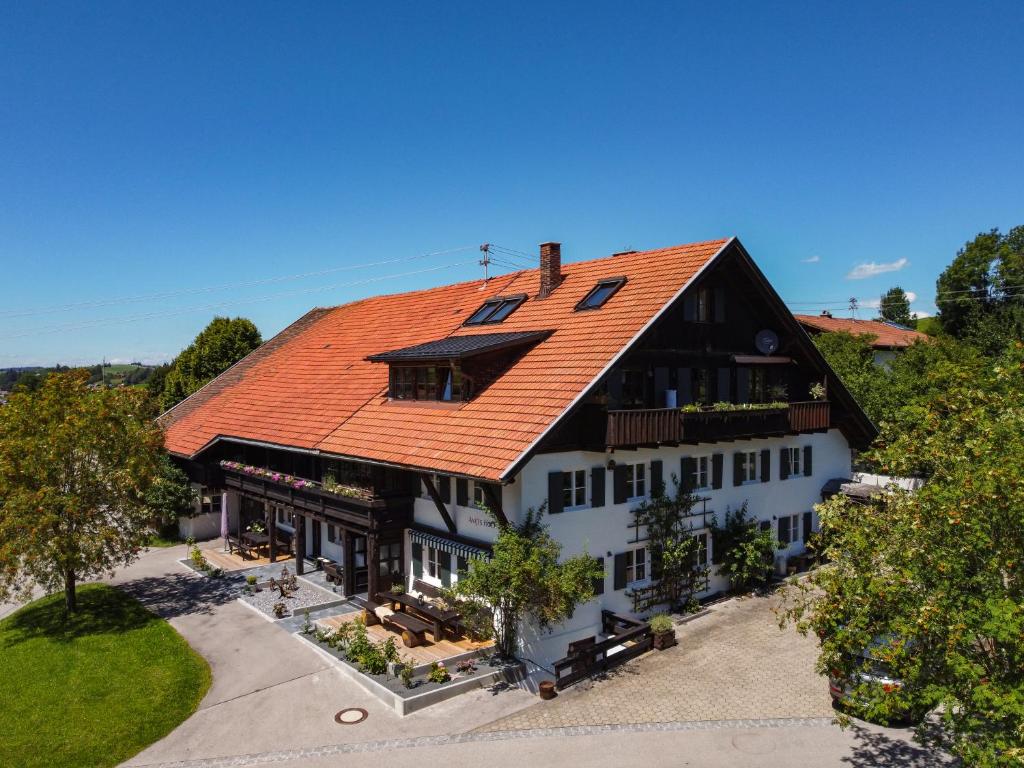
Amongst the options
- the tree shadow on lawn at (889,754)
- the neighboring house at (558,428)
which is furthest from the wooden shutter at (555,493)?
the tree shadow on lawn at (889,754)

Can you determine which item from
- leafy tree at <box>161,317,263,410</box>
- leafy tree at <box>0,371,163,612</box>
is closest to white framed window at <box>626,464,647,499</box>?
leafy tree at <box>0,371,163,612</box>

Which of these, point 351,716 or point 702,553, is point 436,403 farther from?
point 702,553

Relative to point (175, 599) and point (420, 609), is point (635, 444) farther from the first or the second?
point (175, 599)

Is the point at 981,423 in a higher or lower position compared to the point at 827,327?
lower

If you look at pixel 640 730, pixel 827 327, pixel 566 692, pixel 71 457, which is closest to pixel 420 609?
pixel 566 692

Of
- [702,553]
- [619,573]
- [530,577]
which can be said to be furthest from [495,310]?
[530,577]

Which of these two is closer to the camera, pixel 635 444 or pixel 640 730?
pixel 640 730
